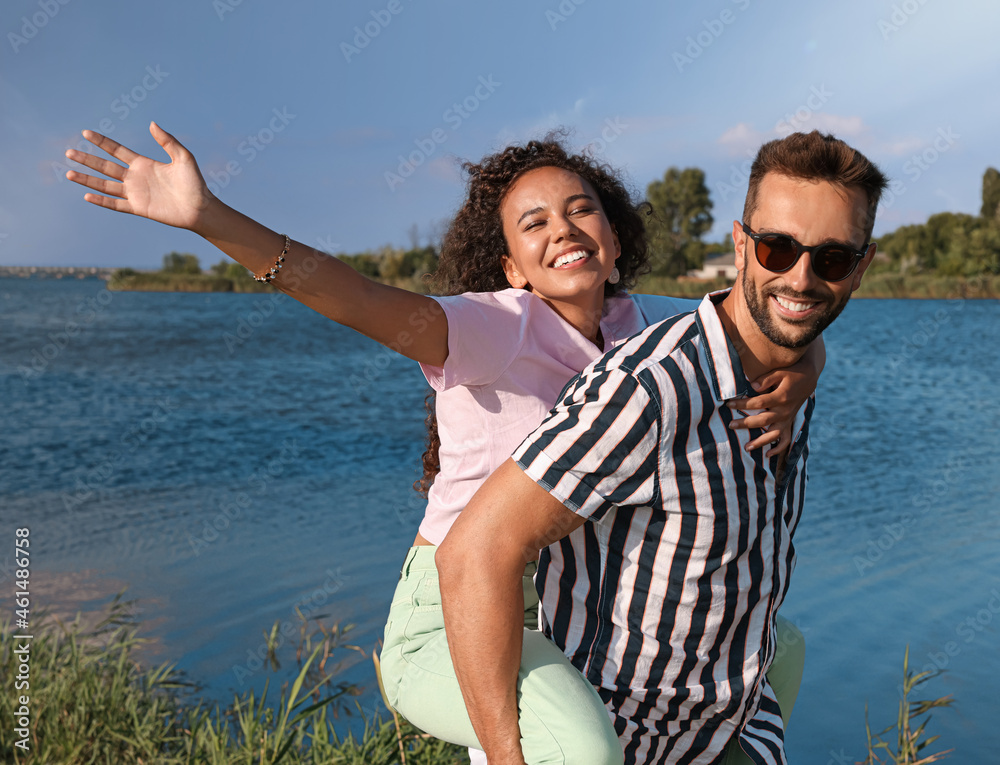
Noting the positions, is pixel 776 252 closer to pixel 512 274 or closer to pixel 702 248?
pixel 512 274

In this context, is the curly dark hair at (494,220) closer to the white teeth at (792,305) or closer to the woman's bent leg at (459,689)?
the woman's bent leg at (459,689)

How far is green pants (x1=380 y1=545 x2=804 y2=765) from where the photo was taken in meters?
1.84

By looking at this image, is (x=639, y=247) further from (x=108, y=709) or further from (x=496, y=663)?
(x=108, y=709)

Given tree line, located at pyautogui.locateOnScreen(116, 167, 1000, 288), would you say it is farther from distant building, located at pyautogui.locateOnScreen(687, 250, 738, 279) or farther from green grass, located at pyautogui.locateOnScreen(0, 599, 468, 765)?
green grass, located at pyautogui.locateOnScreen(0, 599, 468, 765)

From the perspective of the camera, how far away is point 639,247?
341 cm

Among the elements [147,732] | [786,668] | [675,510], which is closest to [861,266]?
[675,510]

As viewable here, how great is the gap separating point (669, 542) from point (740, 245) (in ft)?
2.40

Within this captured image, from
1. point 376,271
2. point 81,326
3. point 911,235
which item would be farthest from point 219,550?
point 911,235

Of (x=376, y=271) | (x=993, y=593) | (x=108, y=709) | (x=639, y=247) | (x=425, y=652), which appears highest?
(x=376, y=271)

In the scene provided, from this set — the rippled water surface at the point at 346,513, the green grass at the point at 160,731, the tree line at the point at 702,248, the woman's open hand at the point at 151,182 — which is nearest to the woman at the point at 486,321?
the woman's open hand at the point at 151,182

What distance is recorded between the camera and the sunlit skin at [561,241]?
265 centimetres

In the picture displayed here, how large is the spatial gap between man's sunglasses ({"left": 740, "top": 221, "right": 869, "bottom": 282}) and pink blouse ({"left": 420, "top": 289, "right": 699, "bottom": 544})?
0.76m

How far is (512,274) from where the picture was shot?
295 cm

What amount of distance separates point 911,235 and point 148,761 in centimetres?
5776
